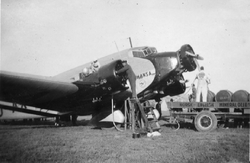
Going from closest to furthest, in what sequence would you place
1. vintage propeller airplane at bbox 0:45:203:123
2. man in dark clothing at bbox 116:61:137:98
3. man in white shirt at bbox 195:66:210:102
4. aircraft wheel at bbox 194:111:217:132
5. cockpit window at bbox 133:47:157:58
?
man in dark clothing at bbox 116:61:137:98 → aircraft wheel at bbox 194:111:217:132 → vintage propeller airplane at bbox 0:45:203:123 → man in white shirt at bbox 195:66:210:102 → cockpit window at bbox 133:47:157:58

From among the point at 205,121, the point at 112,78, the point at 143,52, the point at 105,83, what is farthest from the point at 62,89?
the point at 205,121

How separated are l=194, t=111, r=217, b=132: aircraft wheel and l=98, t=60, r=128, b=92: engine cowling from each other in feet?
9.46

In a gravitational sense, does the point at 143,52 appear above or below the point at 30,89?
above

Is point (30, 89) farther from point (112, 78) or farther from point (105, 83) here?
point (112, 78)

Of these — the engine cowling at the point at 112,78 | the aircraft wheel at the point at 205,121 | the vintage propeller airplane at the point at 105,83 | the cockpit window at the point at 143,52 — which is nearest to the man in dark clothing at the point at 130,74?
the engine cowling at the point at 112,78

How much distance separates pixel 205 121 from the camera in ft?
26.5

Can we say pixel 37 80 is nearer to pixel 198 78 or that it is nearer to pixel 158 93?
pixel 158 93

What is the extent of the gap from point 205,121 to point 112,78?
3.58m

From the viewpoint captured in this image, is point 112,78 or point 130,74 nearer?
point 130,74

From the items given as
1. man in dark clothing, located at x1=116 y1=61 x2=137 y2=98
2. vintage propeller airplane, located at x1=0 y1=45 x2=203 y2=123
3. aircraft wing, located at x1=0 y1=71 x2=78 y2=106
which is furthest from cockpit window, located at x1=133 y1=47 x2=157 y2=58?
aircraft wing, located at x1=0 y1=71 x2=78 y2=106

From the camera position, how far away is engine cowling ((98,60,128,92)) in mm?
7914

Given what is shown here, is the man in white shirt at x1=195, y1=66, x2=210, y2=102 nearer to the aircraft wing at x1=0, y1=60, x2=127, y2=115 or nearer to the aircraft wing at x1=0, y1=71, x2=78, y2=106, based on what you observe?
the aircraft wing at x1=0, y1=60, x2=127, y2=115

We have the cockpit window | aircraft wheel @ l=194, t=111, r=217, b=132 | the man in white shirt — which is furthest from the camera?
the cockpit window

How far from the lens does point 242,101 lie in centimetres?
827
